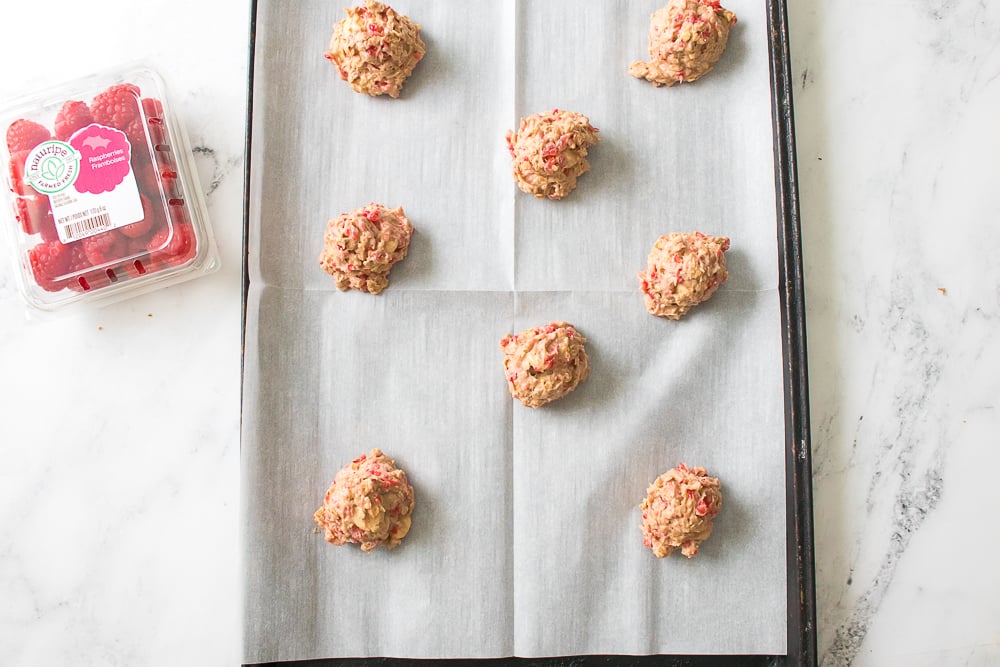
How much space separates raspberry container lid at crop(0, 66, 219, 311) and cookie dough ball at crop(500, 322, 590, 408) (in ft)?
2.26

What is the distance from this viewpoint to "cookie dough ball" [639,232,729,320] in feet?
4.67

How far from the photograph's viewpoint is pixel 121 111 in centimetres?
147

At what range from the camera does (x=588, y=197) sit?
1.53m

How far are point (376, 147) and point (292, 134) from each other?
0.17 m

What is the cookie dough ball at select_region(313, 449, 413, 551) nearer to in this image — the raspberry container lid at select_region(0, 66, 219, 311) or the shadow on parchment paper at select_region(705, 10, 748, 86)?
the raspberry container lid at select_region(0, 66, 219, 311)

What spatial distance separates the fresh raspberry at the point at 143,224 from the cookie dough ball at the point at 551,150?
72cm

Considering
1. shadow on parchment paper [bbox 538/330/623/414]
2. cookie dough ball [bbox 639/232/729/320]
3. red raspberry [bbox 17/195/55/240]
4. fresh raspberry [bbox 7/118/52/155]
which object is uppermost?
fresh raspberry [bbox 7/118/52/155]

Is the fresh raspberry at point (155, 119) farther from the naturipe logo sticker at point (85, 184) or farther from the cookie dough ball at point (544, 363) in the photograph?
the cookie dough ball at point (544, 363)

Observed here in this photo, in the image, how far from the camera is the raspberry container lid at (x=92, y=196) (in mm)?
1436

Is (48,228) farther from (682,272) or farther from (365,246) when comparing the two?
(682,272)

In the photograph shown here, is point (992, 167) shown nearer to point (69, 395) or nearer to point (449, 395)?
point (449, 395)

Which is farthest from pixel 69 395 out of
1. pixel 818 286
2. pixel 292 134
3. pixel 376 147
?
pixel 818 286

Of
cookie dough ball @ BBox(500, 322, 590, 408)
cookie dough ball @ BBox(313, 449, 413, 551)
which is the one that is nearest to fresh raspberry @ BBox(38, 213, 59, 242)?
cookie dough ball @ BBox(313, 449, 413, 551)

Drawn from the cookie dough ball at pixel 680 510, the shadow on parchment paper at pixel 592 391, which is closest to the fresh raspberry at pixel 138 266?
the shadow on parchment paper at pixel 592 391
